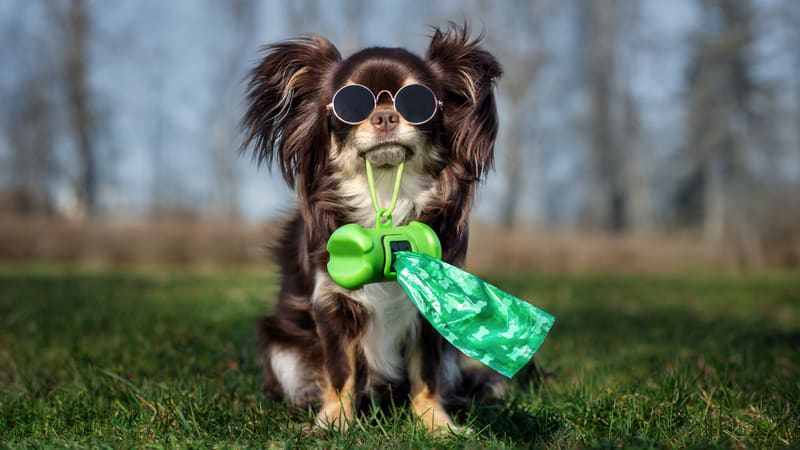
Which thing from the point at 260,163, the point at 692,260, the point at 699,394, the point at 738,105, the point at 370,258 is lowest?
the point at 692,260

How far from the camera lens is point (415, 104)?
2512 mm

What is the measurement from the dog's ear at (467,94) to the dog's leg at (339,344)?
76 cm

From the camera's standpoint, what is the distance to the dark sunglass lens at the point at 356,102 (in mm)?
2518

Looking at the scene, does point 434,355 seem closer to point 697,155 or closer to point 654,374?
point 654,374

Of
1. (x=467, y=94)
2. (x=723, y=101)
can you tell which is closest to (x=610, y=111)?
(x=723, y=101)

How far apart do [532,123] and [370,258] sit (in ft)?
69.7

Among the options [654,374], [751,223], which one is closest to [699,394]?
[654,374]

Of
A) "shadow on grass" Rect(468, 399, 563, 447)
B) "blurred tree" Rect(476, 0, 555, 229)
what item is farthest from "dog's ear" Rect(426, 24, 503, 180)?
"blurred tree" Rect(476, 0, 555, 229)

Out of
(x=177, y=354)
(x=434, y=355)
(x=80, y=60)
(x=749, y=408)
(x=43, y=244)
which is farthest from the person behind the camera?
(x=80, y=60)

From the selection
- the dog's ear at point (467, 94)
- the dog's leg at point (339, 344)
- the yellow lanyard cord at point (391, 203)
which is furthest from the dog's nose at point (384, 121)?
the dog's leg at point (339, 344)

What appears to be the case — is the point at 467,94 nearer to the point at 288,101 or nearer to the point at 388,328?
the point at 288,101

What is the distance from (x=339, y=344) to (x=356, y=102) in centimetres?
102

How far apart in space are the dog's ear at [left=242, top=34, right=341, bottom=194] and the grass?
3.47ft

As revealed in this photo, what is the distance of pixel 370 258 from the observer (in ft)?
7.07
